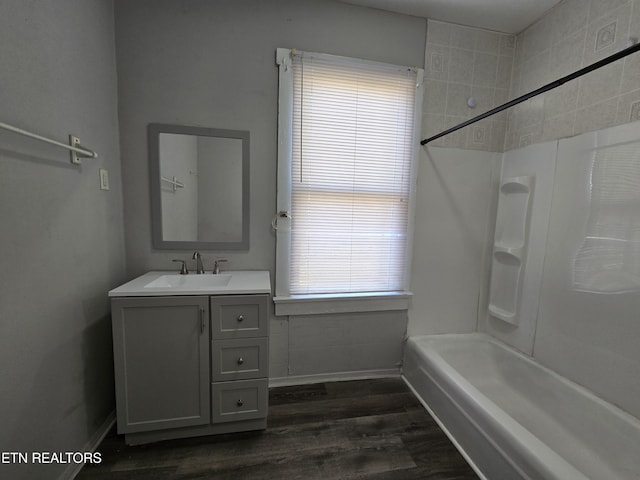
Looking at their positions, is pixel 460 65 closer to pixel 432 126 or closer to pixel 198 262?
pixel 432 126

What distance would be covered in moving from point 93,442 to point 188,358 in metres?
0.67

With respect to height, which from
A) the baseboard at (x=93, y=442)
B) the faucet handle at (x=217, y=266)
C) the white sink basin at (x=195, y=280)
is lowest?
the baseboard at (x=93, y=442)

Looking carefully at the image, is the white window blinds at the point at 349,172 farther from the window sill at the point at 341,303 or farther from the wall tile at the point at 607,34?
the wall tile at the point at 607,34

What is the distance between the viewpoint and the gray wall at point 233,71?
166 cm

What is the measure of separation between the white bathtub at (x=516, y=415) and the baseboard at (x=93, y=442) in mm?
1971

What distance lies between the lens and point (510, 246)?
204cm

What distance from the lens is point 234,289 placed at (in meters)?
1.47

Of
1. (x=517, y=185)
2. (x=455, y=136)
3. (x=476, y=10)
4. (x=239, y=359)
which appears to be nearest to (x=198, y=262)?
(x=239, y=359)

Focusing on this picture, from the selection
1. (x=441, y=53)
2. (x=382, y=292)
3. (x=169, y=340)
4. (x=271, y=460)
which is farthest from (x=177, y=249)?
(x=441, y=53)

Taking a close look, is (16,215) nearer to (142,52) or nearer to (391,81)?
(142,52)

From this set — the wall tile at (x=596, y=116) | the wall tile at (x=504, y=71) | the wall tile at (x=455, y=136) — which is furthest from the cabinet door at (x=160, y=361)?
the wall tile at (x=504, y=71)

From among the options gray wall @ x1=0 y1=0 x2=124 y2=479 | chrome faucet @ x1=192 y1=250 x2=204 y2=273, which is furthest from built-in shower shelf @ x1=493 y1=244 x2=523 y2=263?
gray wall @ x1=0 y1=0 x2=124 y2=479

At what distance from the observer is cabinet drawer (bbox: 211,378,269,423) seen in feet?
4.94

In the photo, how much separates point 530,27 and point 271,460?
3311mm
